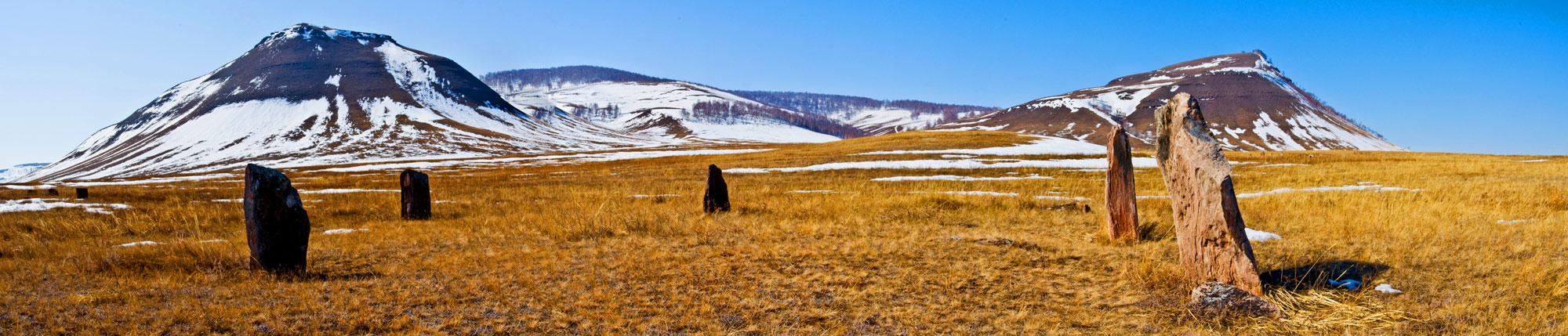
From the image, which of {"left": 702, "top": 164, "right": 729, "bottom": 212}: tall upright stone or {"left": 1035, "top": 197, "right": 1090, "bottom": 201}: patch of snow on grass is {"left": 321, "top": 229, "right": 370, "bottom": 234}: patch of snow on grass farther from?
{"left": 1035, "top": 197, "right": 1090, "bottom": 201}: patch of snow on grass

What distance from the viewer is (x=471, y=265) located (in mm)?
8188

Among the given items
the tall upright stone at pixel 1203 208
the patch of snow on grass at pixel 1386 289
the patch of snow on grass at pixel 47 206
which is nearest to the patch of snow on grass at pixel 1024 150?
the tall upright stone at pixel 1203 208

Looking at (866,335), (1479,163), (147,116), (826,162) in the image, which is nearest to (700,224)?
(866,335)

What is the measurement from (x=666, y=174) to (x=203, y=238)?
1990 cm

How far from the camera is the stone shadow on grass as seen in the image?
6469 mm

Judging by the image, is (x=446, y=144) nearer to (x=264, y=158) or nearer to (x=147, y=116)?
(x=264, y=158)

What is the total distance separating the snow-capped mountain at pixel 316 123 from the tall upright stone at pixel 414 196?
70.0m

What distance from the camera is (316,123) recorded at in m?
131

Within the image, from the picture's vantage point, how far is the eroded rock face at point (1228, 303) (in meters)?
5.59

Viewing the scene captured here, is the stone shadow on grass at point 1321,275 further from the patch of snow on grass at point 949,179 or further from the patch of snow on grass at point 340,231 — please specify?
the patch of snow on grass at point 949,179

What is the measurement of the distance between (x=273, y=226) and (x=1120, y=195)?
11394mm

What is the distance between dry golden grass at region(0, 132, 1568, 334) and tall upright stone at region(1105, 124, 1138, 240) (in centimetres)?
44

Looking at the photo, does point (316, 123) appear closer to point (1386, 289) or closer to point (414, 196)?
point (414, 196)

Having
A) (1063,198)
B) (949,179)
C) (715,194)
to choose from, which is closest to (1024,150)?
(949,179)
